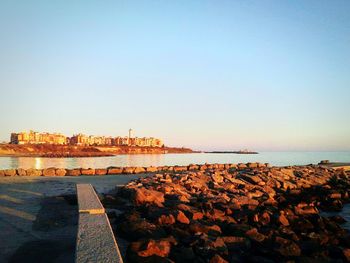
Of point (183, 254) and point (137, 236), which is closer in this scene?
point (183, 254)

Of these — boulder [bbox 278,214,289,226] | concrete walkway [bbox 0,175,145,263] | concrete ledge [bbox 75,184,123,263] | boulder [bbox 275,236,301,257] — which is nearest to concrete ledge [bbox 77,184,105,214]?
concrete ledge [bbox 75,184,123,263]

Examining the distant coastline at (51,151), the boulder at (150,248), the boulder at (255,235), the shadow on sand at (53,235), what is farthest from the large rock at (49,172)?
the distant coastline at (51,151)

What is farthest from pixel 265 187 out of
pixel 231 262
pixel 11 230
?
pixel 11 230

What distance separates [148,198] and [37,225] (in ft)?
8.61

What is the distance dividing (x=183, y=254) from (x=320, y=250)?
2.36 m

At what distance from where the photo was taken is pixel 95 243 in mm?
3725

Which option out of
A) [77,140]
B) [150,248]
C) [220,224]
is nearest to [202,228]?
[220,224]

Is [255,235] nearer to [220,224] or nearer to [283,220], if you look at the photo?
[220,224]

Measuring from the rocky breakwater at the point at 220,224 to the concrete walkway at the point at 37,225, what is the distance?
80cm

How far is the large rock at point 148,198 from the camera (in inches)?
300

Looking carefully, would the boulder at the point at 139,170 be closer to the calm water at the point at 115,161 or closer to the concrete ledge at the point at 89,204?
the concrete ledge at the point at 89,204

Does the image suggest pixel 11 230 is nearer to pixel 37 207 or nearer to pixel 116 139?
pixel 37 207

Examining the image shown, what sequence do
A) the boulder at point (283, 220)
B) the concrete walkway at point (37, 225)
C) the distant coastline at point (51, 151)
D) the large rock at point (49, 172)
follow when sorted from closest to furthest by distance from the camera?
1. the concrete walkway at point (37, 225)
2. the boulder at point (283, 220)
3. the large rock at point (49, 172)
4. the distant coastline at point (51, 151)

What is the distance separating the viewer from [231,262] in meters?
4.79
